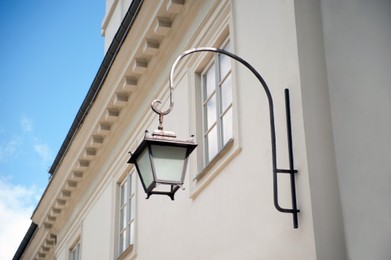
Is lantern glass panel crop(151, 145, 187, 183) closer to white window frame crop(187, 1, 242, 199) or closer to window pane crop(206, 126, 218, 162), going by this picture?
white window frame crop(187, 1, 242, 199)

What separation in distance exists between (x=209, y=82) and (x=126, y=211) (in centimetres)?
397

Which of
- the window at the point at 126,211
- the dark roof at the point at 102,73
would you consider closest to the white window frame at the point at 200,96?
the dark roof at the point at 102,73

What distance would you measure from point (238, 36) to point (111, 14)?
9471mm

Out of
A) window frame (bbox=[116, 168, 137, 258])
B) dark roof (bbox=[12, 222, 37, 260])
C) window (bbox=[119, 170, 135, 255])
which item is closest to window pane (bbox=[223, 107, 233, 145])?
window frame (bbox=[116, 168, 137, 258])

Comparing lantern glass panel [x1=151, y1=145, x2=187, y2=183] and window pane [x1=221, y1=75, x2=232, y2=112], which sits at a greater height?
window pane [x1=221, y1=75, x2=232, y2=112]

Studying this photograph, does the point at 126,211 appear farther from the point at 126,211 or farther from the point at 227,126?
the point at 227,126

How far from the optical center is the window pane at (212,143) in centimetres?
992

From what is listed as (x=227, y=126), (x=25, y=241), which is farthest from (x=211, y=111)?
(x=25, y=241)

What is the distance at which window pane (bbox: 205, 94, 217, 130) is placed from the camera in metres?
10.2

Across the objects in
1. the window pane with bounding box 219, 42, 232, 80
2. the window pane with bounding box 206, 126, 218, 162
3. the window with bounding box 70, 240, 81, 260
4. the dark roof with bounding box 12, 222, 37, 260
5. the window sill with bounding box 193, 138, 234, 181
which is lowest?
the window sill with bounding box 193, 138, 234, 181

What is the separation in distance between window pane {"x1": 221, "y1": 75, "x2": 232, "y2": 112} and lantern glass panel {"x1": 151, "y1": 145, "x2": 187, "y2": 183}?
255 cm

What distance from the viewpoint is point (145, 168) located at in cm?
707

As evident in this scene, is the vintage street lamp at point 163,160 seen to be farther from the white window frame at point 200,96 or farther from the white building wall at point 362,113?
the white window frame at point 200,96

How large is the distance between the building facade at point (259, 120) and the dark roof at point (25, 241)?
7502mm
